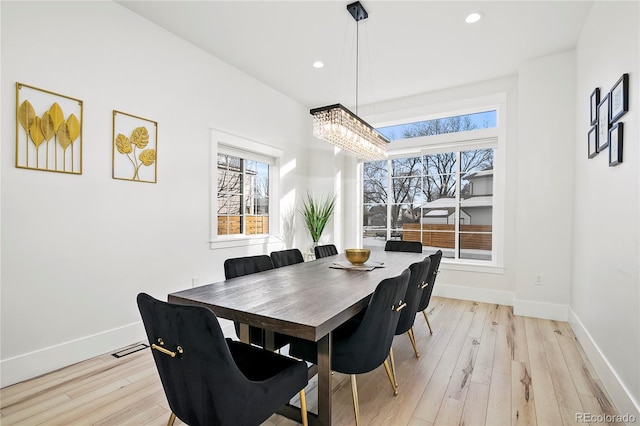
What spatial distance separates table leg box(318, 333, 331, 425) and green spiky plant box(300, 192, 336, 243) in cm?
339

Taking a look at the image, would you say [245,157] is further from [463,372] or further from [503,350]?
[503,350]

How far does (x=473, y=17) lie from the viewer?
2.88 meters

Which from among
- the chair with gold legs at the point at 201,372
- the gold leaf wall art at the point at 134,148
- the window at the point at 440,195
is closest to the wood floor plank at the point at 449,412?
the chair with gold legs at the point at 201,372

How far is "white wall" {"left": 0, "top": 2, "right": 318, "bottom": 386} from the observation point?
2.17 m

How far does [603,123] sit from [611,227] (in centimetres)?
84

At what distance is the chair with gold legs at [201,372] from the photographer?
1.10 meters

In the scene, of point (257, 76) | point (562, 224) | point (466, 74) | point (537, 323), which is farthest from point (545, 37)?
point (257, 76)

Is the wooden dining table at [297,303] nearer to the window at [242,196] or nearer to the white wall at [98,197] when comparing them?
the white wall at [98,197]

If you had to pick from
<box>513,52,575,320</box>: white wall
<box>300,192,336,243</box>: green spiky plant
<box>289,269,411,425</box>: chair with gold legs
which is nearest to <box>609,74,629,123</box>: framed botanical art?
<box>513,52,575,320</box>: white wall

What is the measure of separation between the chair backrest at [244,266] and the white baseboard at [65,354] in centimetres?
126

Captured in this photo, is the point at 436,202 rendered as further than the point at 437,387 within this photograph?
Yes

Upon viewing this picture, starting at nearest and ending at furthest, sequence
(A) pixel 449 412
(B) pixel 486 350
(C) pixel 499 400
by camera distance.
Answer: (A) pixel 449 412 → (C) pixel 499 400 → (B) pixel 486 350

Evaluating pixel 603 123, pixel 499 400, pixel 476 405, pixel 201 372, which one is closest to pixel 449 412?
pixel 476 405

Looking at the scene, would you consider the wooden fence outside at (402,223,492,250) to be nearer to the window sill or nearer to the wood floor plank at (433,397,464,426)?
the window sill
